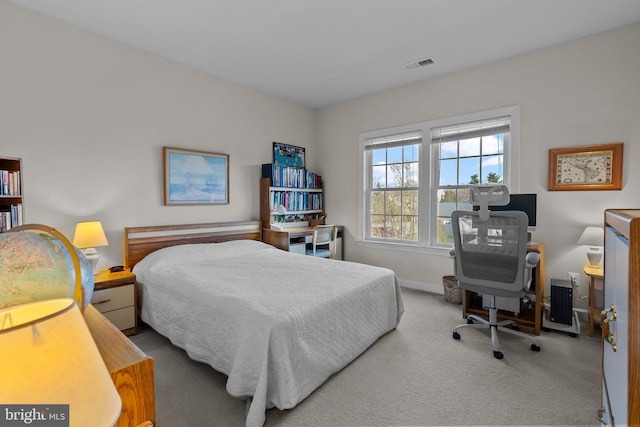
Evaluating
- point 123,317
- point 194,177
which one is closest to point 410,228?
point 194,177

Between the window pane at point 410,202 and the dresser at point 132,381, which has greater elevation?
the window pane at point 410,202

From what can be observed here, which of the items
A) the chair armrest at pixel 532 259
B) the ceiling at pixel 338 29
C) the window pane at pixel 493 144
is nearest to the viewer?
the chair armrest at pixel 532 259

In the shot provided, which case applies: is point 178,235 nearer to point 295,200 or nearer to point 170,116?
point 170,116

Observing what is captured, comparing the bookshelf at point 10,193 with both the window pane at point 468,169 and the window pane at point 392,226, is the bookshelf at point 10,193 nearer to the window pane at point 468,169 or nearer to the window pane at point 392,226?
the window pane at point 392,226

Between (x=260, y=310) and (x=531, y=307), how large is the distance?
285 centimetres

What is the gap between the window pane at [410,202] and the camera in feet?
13.5

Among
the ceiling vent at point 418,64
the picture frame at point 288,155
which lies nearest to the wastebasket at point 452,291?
the ceiling vent at point 418,64

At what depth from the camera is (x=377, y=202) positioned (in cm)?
454

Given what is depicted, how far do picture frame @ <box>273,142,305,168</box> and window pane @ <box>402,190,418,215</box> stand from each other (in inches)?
68.3

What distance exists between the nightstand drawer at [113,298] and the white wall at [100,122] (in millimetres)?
492

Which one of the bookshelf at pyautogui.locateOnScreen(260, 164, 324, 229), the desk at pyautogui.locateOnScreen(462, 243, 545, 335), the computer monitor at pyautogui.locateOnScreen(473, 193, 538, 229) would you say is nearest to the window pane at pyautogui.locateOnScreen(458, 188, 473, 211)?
the computer monitor at pyautogui.locateOnScreen(473, 193, 538, 229)

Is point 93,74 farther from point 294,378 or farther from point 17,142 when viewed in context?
point 294,378

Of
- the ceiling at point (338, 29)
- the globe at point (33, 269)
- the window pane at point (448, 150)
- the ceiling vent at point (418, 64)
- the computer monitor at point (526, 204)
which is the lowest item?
the globe at point (33, 269)

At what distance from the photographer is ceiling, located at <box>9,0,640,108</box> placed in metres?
2.42
